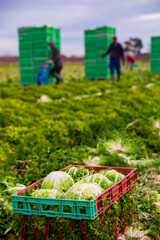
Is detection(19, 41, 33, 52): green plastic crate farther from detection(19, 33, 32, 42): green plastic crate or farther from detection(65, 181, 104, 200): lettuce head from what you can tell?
detection(65, 181, 104, 200): lettuce head

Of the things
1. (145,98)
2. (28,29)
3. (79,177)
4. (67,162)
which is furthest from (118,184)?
(28,29)

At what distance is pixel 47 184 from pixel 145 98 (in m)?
6.81

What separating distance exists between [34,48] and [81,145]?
10858 millimetres

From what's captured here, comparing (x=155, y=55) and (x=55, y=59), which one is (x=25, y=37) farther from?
(x=155, y=55)

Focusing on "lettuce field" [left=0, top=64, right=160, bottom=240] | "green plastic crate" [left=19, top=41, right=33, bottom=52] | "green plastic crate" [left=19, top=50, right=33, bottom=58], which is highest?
"green plastic crate" [left=19, top=41, right=33, bottom=52]

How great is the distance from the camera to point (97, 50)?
733 inches

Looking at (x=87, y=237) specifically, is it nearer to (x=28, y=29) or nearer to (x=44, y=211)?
(x=44, y=211)

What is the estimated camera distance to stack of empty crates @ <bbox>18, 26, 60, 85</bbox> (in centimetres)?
1614

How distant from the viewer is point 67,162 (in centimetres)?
520

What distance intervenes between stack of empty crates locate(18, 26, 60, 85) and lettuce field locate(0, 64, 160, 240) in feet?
21.7

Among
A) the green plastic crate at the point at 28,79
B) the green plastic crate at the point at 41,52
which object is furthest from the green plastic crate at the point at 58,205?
the green plastic crate at the point at 28,79

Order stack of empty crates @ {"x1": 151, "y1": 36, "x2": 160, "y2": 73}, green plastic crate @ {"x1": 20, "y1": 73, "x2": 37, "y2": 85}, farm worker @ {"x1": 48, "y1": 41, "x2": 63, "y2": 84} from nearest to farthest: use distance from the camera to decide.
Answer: farm worker @ {"x1": 48, "y1": 41, "x2": 63, "y2": 84} < green plastic crate @ {"x1": 20, "y1": 73, "x2": 37, "y2": 85} < stack of empty crates @ {"x1": 151, "y1": 36, "x2": 160, "y2": 73}

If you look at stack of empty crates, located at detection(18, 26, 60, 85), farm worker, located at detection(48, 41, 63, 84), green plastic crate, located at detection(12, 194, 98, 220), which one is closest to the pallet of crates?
green plastic crate, located at detection(12, 194, 98, 220)

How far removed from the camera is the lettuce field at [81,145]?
4.16 m
